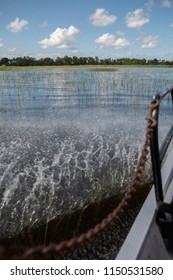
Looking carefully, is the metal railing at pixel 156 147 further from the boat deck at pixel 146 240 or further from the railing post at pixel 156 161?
the boat deck at pixel 146 240

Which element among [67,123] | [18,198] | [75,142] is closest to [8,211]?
[18,198]

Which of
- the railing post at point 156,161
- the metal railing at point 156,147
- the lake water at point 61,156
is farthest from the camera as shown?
the lake water at point 61,156

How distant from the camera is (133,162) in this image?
26.2 ft

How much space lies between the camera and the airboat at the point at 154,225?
208cm

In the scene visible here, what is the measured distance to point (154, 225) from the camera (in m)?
2.34

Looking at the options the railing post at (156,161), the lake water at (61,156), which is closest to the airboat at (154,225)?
the railing post at (156,161)

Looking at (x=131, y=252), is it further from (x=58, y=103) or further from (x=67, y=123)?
(x=58, y=103)

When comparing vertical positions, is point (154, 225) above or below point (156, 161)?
below

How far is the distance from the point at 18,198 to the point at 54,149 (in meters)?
3.22

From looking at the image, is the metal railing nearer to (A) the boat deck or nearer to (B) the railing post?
(B) the railing post

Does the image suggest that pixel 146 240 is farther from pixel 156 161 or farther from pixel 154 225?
pixel 156 161

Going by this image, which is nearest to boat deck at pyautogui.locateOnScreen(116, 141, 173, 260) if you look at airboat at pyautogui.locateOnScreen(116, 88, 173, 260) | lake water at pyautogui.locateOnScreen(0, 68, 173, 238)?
airboat at pyautogui.locateOnScreen(116, 88, 173, 260)

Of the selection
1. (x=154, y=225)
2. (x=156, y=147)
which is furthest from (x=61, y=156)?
(x=156, y=147)

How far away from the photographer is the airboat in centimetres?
208
